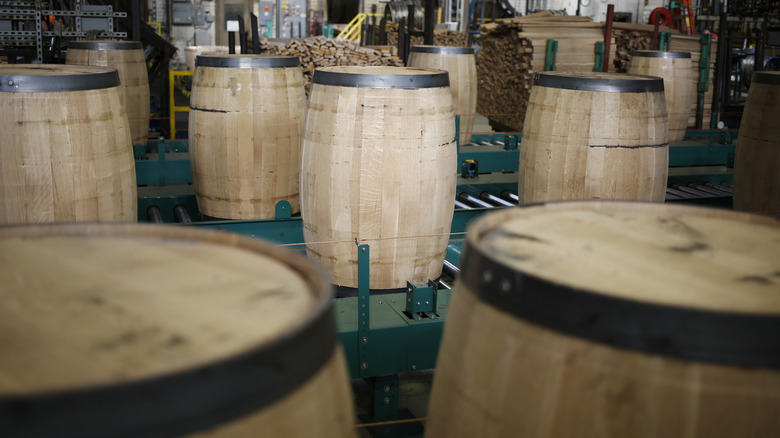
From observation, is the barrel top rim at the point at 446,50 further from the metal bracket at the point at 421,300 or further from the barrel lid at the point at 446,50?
the metal bracket at the point at 421,300

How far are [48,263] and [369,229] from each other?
2.41m

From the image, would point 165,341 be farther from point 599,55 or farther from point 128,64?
point 599,55

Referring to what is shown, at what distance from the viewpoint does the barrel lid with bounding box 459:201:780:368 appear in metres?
1.19

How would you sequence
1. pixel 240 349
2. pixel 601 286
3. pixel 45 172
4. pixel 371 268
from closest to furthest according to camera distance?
pixel 240 349 → pixel 601 286 → pixel 45 172 → pixel 371 268

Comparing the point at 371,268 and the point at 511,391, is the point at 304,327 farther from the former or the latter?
the point at 371,268

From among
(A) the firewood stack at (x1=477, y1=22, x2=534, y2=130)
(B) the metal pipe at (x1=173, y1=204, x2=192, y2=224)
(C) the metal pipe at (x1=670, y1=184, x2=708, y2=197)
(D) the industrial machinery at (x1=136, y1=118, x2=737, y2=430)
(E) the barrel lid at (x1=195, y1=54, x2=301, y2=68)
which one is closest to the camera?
(D) the industrial machinery at (x1=136, y1=118, x2=737, y2=430)

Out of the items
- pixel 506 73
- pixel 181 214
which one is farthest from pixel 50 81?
pixel 506 73

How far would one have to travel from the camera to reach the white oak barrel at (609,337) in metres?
1.20

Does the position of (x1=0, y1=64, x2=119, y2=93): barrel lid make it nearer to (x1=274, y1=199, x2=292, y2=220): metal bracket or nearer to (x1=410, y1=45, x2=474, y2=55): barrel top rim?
(x1=274, y1=199, x2=292, y2=220): metal bracket

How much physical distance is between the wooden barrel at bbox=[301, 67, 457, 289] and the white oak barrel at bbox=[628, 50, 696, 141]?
5.37 metres

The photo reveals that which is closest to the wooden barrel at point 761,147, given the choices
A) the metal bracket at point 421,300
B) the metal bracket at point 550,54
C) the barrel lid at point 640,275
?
the metal bracket at point 421,300

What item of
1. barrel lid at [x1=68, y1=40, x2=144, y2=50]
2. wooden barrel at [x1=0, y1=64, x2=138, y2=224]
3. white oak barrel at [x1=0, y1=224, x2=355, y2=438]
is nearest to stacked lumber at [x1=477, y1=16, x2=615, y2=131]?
barrel lid at [x1=68, y1=40, x2=144, y2=50]

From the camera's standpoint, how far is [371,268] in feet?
12.3

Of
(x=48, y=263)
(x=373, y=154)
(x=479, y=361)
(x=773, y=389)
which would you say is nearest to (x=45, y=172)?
(x=373, y=154)
